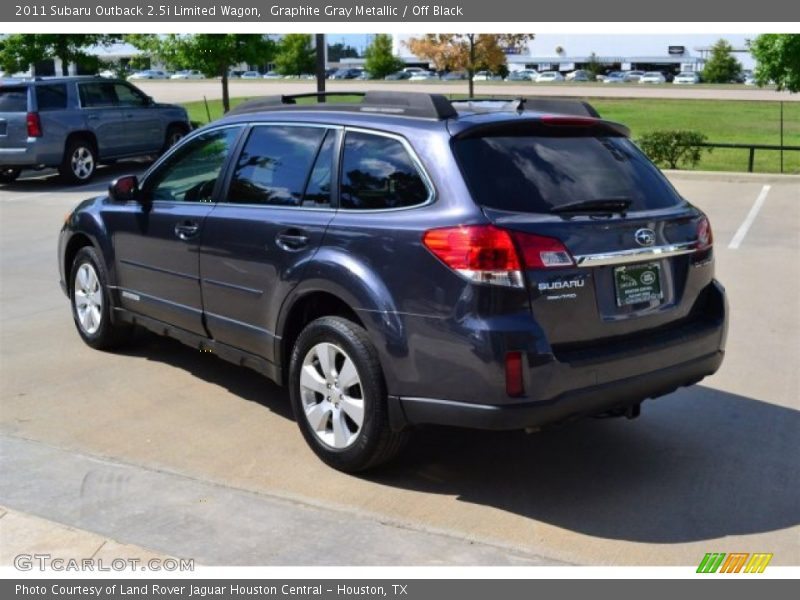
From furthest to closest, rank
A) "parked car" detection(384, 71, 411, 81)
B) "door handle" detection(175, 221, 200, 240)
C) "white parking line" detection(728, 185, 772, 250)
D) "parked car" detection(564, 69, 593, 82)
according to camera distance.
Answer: "parked car" detection(384, 71, 411, 81), "parked car" detection(564, 69, 593, 82), "white parking line" detection(728, 185, 772, 250), "door handle" detection(175, 221, 200, 240)

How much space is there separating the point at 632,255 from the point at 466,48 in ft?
116

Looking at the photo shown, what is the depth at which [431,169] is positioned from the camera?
14.8 feet

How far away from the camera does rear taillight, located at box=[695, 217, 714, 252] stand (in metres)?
4.96

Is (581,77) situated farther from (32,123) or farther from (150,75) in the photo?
(32,123)

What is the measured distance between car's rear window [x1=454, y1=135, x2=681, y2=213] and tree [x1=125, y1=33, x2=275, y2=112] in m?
19.9

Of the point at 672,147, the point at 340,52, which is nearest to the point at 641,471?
the point at 672,147

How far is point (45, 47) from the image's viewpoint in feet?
79.1

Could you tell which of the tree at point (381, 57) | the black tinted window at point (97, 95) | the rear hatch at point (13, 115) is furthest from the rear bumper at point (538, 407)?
the tree at point (381, 57)

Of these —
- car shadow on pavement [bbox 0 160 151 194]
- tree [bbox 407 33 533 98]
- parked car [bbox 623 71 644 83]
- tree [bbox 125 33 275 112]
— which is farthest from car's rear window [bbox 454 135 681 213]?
parked car [bbox 623 71 644 83]

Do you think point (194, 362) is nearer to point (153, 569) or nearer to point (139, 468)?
point (139, 468)

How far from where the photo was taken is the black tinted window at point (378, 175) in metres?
4.63

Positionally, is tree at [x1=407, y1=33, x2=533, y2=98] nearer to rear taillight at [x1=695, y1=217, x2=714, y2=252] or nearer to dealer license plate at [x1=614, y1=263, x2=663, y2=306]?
rear taillight at [x1=695, y1=217, x2=714, y2=252]

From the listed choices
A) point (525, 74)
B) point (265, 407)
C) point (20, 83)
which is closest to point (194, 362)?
point (265, 407)

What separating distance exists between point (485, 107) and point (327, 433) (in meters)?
1.87
